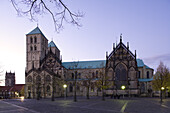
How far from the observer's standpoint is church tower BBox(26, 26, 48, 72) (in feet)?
254

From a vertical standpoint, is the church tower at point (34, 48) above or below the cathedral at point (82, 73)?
above

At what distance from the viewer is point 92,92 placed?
76.8m

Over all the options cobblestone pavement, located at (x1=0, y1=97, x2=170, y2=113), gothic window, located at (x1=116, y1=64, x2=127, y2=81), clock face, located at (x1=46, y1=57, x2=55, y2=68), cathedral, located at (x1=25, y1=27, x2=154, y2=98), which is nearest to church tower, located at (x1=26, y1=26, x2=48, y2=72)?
cathedral, located at (x1=25, y1=27, x2=154, y2=98)

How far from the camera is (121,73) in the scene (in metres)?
68.8

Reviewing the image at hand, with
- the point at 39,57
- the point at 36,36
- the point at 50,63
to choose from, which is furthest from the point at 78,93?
the point at 36,36

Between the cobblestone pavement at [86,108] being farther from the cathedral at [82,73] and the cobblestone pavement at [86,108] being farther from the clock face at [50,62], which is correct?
the clock face at [50,62]

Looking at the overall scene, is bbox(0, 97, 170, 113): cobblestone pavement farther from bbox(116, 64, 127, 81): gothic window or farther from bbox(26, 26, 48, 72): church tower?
bbox(26, 26, 48, 72): church tower

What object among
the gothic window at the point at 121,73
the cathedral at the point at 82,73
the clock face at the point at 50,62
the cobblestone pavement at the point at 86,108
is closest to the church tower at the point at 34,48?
the cathedral at the point at 82,73

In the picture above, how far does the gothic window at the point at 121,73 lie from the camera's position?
68.4m

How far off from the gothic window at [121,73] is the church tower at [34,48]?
31.3 metres

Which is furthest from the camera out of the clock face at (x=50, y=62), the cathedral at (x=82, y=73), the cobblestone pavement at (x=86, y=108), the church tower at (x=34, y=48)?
the clock face at (x=50, y=62)

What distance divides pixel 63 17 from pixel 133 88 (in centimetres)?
6331

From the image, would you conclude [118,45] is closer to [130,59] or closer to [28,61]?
[130,59]

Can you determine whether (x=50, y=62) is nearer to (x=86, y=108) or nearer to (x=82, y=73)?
(x=82, y=73)
